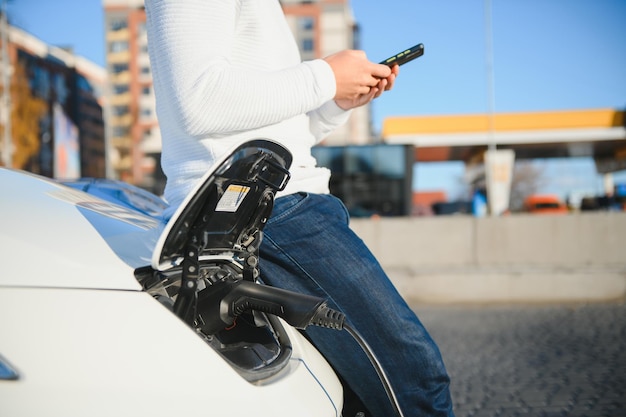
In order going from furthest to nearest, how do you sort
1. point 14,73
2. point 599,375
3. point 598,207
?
point 14,73
point 598,207
point 599,375

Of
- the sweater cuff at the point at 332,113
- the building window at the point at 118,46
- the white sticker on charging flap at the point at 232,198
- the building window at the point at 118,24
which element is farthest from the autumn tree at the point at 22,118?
the building window at the point at 118,24

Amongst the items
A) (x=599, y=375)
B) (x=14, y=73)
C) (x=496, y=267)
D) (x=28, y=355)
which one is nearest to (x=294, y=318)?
(x=28, y=355)

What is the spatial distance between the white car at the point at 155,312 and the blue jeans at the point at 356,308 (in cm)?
9

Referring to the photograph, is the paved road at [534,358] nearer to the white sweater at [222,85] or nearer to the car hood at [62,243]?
the white sweater at [222,85]

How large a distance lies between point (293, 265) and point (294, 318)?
0.84 ft

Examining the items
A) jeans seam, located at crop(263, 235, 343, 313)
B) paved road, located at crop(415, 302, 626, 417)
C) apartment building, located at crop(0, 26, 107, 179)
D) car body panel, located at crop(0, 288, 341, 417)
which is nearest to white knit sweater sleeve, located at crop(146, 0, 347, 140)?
jeans seam, located at crop(263, 235, 343, 313)

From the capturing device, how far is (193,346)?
1022mm

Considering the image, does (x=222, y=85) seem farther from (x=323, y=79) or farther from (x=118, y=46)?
(x=118, y=46)

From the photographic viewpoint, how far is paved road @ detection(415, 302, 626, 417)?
352cm

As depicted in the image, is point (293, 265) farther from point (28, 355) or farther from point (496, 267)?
point (496, 267)

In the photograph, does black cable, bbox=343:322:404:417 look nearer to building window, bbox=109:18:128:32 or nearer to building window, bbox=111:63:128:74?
building window, bbox=111:63:128:74

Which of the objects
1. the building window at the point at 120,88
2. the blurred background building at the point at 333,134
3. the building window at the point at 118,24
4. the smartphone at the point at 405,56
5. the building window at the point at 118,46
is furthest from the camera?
the building window at the point at 120,88

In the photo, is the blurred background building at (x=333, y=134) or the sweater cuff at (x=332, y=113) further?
the blurred background building at (x=333, y=134)

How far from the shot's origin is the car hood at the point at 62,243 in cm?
98
